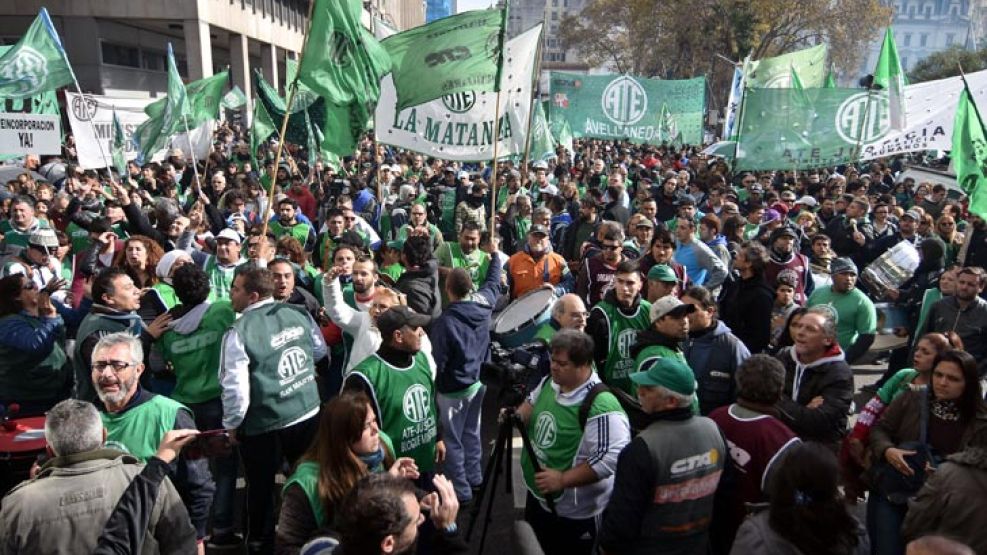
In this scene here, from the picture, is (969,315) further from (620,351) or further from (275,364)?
(275,364)

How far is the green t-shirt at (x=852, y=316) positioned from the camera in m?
5.44

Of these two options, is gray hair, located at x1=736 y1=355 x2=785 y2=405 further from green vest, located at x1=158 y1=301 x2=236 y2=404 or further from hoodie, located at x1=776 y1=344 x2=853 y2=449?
green vest, located at x1=158 y1=301 x2=236 y2=404

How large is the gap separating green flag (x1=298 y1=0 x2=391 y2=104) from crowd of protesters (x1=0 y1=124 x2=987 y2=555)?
4.47 feet

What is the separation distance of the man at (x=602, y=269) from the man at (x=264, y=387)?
2605 millimetres

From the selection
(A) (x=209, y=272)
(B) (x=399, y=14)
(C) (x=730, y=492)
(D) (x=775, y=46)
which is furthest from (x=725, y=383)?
(B) (x=399, y=14)

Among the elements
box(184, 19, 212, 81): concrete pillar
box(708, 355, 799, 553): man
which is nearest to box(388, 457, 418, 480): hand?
box(708, 355, 799, 553): man

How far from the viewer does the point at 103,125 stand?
35.9 feet

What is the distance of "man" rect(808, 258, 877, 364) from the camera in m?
5.43

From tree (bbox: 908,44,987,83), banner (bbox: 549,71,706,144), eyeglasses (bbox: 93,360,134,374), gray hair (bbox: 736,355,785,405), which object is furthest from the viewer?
tree (bbox: 908,44,987,83)

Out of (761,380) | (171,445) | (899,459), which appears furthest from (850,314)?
(171,445)

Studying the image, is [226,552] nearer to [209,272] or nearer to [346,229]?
[209,272]

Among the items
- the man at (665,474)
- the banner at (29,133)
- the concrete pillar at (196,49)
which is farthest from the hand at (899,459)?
the concrete pillar at (196,49)

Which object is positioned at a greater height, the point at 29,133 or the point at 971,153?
the point at 29,133

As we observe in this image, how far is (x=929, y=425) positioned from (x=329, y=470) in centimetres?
280
